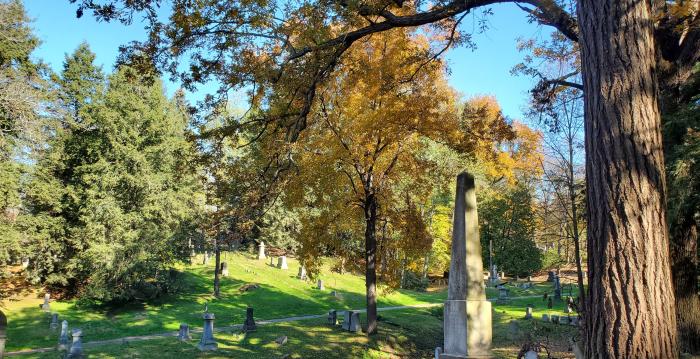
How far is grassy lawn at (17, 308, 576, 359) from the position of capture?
44.0ft

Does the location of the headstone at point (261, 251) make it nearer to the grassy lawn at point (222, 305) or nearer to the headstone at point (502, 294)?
the grassy lawn at point (222, 305)

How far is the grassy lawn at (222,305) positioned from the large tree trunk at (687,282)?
33.0ft

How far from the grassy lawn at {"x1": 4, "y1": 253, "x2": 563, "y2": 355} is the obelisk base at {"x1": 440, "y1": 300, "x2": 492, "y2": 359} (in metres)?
11.1

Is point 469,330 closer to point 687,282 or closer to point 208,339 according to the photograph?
point 687,282

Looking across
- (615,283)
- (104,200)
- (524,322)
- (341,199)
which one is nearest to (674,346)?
(615,283)

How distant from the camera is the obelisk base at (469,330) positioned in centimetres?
521

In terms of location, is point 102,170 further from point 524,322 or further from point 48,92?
point 524,322

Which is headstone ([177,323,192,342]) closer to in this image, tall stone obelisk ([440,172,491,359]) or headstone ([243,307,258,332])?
headstone ([243,307,258,332])

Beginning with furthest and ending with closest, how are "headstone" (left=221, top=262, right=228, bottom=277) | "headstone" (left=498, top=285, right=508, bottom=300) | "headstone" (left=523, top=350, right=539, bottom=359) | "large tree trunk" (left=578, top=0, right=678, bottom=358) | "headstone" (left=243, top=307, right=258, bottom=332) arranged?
"headstone" (left=221, top=262, right=228, bottom=277), "headstone" (left=498, top=285, right=508, bottom=300), "headstone" (left=243, top=307, right=258, bottom=332), "headstone" (left=523, top=350, right=539, bottom=359), "large tree trunk" (left=578, top=0, right=678, bottom=358)

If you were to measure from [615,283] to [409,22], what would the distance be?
428 cm

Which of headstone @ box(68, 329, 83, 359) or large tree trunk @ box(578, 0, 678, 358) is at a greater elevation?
large tree trunk @ box(578, 0, 678, 358)

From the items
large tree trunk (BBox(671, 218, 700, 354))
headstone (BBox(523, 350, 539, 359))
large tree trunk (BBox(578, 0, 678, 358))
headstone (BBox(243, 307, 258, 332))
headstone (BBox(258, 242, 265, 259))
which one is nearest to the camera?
large tree trunk (BBox(578, 0, 678, 358))

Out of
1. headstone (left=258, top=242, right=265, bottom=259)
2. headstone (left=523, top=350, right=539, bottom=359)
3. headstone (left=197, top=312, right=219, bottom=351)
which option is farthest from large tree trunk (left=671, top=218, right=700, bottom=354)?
headstone (left=258, top=242, right=265, bottom=259)

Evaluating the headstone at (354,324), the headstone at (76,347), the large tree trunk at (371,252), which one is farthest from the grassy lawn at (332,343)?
the large tree trunk at (371,252)
